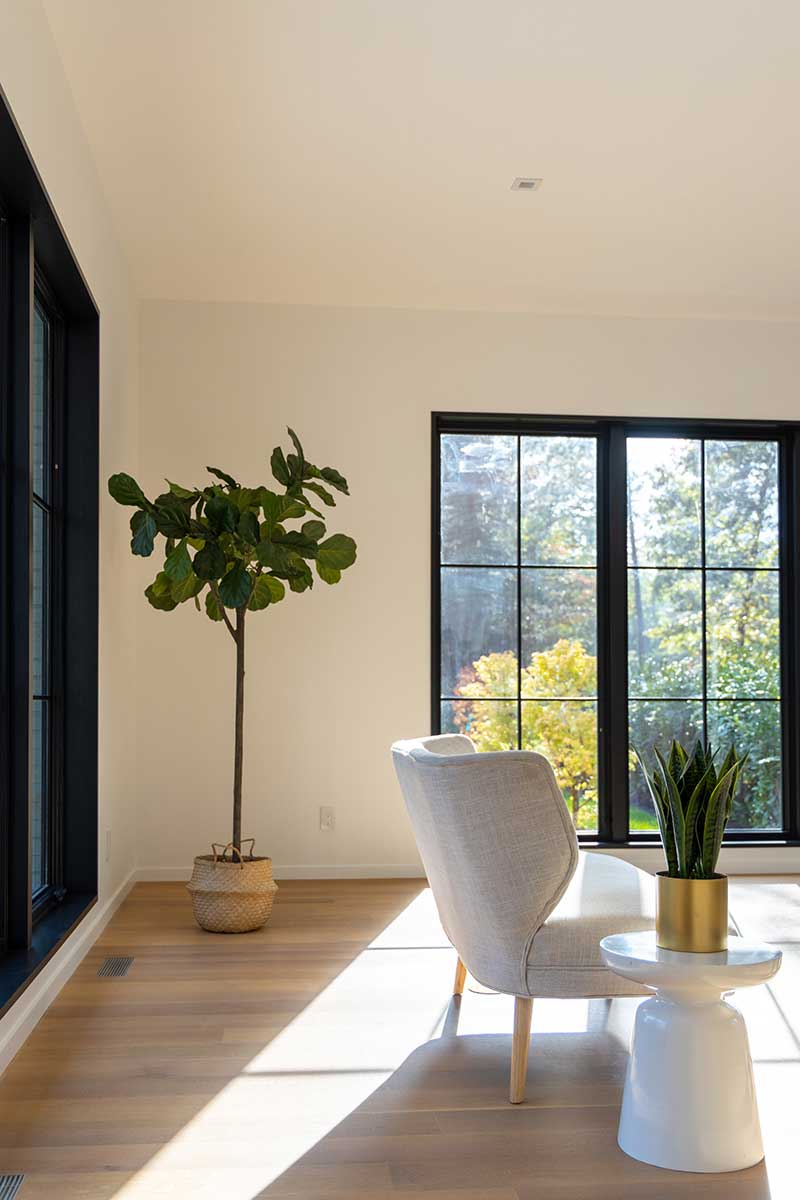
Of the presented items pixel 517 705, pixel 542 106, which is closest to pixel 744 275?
pixel 542 106

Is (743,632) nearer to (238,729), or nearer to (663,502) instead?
(663,502)

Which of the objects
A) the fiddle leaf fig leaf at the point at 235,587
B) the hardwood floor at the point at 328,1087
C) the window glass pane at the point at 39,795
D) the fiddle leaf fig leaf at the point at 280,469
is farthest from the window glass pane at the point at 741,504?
the window glass pane at the point at 39,795

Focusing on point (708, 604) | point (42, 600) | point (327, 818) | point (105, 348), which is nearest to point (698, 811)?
point (42, 600)

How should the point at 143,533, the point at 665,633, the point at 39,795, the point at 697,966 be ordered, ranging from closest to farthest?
1. the point at 697,966
2. the point at 39,795
3. the point at 143,533
4. the point at 665,633

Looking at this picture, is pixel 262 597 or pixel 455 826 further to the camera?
pixel 262 597

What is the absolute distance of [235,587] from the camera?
14.6 feet

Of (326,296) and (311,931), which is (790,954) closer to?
(311,931)

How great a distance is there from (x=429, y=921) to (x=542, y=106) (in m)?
3.04

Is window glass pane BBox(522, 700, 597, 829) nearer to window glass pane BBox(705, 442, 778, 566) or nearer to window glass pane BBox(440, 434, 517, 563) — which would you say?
window glass pane BBox(440, 434, 517, 563)

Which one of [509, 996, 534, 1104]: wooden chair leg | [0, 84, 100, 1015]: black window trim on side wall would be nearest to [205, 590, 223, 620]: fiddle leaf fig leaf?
[0, 84, 100, 1015]: black window trim on side wall

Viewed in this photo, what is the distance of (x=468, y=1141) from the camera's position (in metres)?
2.46

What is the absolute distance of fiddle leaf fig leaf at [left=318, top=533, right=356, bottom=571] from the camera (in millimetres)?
4683

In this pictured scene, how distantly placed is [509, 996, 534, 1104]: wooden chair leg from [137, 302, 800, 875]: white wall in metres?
2.86

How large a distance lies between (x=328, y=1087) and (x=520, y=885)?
680 millimetres
